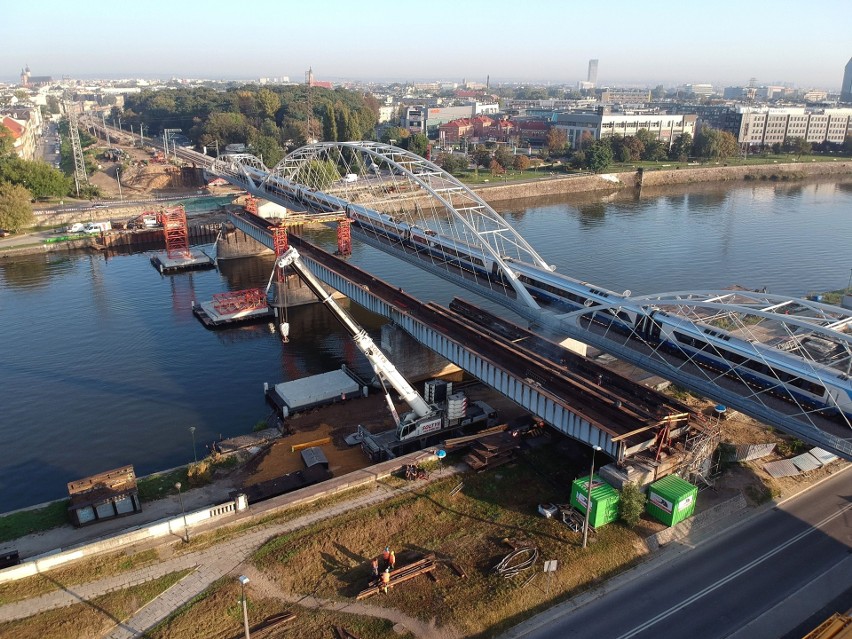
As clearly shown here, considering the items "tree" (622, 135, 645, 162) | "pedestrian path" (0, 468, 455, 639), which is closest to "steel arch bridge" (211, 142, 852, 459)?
"pedestrian path" (0, 468, 455, 639)

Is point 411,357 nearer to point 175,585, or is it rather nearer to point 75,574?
point 175,585

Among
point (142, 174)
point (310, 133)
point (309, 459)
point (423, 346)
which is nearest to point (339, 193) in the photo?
point (142, 174)

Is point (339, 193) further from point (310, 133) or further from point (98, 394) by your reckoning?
point (98, 394)

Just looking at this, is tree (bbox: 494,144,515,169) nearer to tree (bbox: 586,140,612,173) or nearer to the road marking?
tree (bbox: 586,140,612,173)

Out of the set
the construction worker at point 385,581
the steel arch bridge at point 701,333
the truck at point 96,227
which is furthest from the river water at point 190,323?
the construction worker at point 385,581

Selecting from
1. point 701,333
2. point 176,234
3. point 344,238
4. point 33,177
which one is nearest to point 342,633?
point 701,333

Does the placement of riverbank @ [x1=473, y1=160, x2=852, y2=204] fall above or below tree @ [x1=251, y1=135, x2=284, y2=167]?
below
